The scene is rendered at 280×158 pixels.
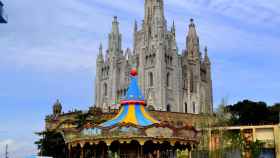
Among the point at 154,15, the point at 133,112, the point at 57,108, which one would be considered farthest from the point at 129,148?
the point at 154,15

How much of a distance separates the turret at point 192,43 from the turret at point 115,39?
14.7 meters

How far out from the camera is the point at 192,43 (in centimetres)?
9619

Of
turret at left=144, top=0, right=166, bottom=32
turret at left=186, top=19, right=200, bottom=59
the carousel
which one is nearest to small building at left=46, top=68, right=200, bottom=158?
the carousel

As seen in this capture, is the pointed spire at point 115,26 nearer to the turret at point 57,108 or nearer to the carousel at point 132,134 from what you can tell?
the turret at point 57,108

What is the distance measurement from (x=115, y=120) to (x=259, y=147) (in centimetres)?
2491

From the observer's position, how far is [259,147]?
147 feet

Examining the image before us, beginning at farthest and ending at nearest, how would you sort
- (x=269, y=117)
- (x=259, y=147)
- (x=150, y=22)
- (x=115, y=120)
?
(x=150, y=22), (x=269, y=117), (x=259, y=147), (x=115, y=120)

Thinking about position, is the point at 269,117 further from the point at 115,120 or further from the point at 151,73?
the point at 115,120

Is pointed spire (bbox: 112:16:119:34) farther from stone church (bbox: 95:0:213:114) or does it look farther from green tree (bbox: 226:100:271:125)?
green tree (bbox: 226:100:271:125)

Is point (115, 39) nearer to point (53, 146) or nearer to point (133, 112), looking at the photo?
point (53, 146)

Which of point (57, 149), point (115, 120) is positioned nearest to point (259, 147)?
point (57, 149)

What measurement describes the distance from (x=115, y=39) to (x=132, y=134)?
237 feet

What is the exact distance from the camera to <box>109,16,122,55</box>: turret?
9256 cm

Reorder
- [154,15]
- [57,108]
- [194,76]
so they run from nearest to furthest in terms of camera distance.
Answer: [57,108] < [154,15] < [194,76]
